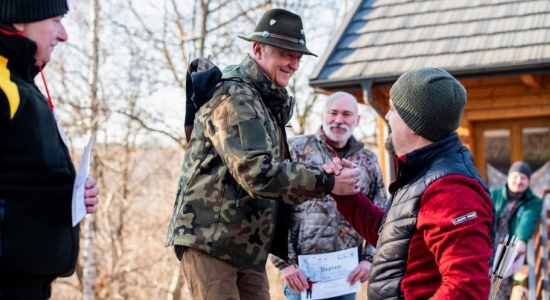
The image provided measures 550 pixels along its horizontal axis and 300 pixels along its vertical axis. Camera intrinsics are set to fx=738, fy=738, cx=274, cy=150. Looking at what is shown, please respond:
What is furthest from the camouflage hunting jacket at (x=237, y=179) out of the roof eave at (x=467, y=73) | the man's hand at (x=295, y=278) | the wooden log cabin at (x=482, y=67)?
the wooden log cabin at (x=482, y=67)

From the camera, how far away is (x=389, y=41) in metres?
9.23

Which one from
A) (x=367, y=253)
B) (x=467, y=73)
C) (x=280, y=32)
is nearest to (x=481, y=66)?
(x=467, y=73)

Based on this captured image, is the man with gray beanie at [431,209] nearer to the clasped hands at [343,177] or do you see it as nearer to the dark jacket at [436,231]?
the dark jacket at [436,231]

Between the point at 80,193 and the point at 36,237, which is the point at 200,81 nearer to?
the point at 80,193

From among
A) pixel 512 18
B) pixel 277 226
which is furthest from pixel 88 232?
pixel 277 226

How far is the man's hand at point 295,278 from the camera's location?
4.97 meters

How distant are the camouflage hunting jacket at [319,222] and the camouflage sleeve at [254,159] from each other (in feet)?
5.22

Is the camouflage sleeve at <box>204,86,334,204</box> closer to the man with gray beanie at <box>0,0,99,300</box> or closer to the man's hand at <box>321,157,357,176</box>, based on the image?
the man's hand at <box>321,157,357,176</box>

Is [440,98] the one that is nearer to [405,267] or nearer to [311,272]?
[405,267]

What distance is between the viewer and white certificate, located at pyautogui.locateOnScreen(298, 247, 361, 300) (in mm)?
5023

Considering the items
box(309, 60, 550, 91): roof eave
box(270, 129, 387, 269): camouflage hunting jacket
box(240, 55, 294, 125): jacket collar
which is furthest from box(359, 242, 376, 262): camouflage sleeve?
box(309, 60, 550, 91): roof eave

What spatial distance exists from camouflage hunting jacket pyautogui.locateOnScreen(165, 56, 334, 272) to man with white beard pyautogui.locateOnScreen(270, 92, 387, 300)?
1315 millimetres

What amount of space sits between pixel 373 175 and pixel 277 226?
5.20ft

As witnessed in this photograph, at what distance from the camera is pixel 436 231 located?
2828 millimetres
